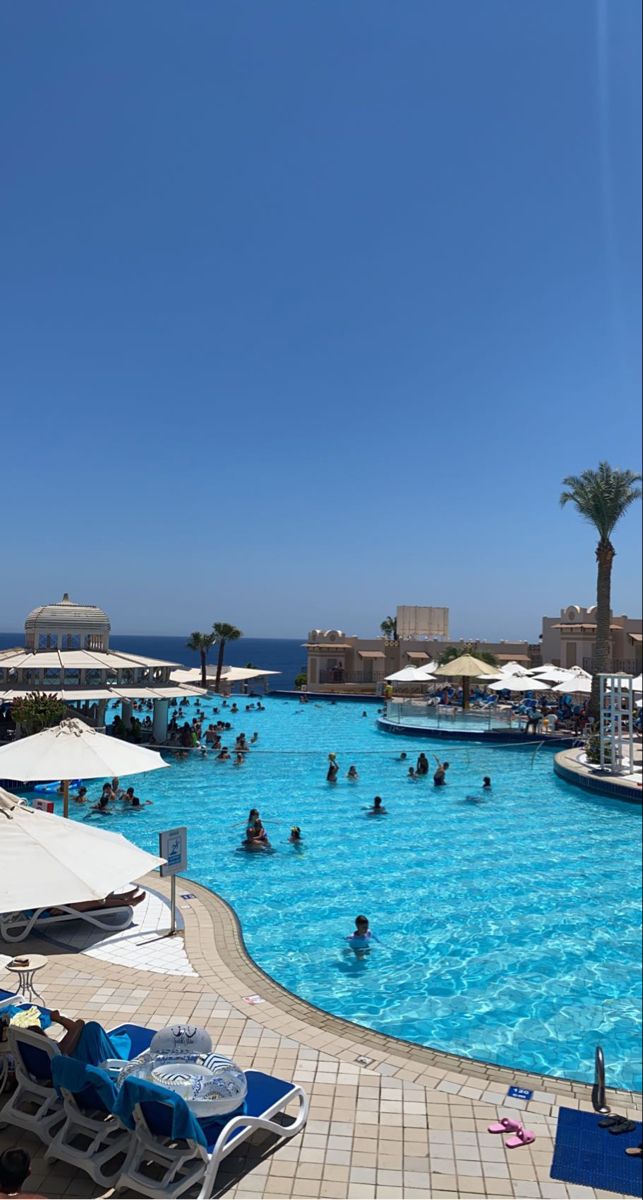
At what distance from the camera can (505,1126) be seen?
5062mm

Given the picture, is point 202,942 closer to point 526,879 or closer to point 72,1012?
point 72,1012

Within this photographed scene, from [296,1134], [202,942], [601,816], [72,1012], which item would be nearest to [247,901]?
[202,942]

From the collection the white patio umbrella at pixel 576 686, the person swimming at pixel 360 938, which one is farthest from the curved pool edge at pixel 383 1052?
the white patio umbrella at pixel 576 686

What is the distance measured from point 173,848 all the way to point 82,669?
16.5 metres

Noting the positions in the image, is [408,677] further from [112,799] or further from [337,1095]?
[337,1095]

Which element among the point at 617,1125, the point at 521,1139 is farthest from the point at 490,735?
the point at 521,1139

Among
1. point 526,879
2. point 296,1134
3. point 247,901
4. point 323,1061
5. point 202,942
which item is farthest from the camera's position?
point 526,879

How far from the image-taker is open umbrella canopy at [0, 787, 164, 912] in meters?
4.91

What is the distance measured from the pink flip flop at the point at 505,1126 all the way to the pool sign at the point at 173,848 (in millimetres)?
4326

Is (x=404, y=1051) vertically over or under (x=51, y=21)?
under

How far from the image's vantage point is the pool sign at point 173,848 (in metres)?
8.45

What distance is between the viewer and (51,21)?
24.5ft

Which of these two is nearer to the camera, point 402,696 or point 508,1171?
point 508,1171

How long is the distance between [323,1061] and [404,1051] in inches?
32.1
